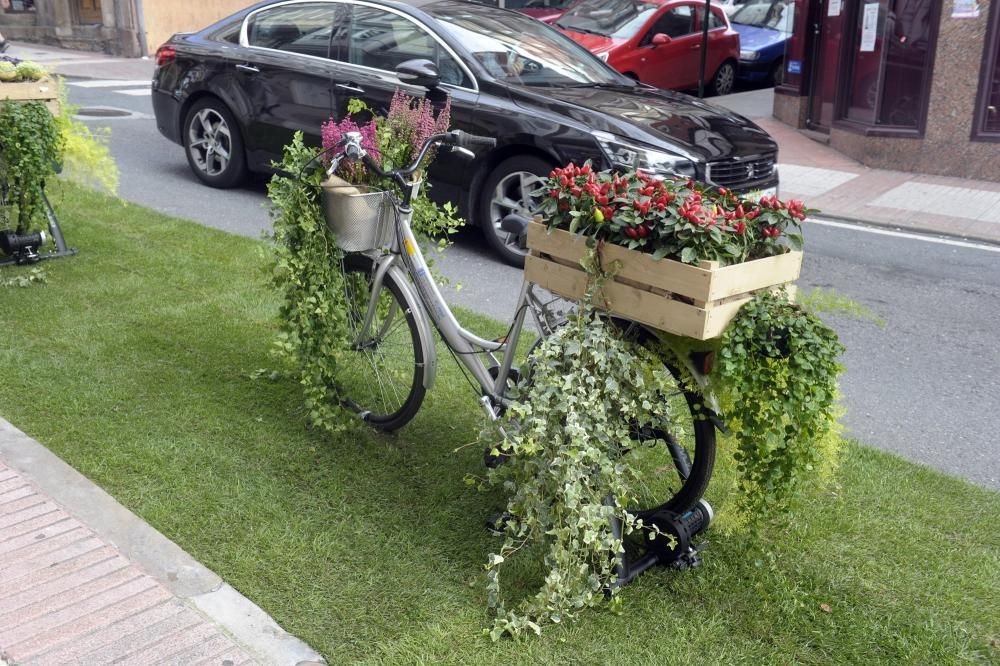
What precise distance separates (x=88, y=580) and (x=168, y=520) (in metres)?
0.43

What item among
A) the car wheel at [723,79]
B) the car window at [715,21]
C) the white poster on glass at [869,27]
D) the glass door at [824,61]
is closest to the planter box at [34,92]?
the white poster on glass at [869,27]

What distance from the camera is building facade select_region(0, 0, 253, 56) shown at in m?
22.4

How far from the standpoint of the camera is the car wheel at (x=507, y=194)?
7.14 m

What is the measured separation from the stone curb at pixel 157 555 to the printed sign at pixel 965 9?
1093cm

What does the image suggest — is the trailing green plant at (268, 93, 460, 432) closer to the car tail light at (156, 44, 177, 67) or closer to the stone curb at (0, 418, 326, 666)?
the stone curb at (0, 418, 326, 666)

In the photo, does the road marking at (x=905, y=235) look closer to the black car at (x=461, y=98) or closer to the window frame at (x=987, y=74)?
the black car at (x=461, y=98)

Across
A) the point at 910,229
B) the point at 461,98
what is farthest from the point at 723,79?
the point at 461,98

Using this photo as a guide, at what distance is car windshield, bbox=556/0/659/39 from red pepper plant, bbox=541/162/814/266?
12.2 meters

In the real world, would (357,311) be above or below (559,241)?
below

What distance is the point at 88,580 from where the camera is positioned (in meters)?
3.30

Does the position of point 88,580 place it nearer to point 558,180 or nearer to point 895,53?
point 558,180

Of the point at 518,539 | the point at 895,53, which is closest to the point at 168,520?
the point at 518,539

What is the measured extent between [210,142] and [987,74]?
336 inches

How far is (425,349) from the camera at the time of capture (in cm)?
409
